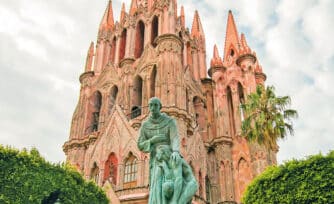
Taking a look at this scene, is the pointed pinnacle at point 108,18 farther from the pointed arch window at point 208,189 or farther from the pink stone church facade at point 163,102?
the pointed arch window at point 208,189

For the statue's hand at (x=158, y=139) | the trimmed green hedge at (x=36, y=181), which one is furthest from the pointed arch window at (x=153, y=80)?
the statue's hand at (x=158, y=139)

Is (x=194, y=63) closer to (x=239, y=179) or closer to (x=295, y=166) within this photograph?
(x=239, y=179)

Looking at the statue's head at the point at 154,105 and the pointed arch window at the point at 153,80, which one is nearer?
the statue's head at the point at 154,105

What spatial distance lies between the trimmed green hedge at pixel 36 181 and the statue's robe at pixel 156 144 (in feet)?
24.2

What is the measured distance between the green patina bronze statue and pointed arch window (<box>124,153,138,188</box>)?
55.9 ft

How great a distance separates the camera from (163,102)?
85.0 feet

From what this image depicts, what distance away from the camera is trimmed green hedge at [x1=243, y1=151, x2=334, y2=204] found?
13.6 meters

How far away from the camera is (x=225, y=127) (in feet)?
99.3

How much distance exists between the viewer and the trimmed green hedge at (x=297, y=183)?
1363cm

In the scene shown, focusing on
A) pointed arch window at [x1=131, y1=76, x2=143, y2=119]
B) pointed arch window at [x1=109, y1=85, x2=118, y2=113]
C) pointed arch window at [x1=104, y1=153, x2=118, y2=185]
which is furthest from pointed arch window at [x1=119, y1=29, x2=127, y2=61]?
pointed arch window at [x1=104, y1=153, x2=118, y2=185]

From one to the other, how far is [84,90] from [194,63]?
10894 millimetres

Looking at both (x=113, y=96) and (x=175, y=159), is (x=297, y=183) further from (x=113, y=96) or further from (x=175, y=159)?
(x=113, y=96)

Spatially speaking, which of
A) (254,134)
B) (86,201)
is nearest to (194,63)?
(254,134)

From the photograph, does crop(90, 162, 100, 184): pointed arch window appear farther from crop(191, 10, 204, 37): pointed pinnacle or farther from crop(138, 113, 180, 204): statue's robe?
crop(138, 113, 180, 204): statue's robe
